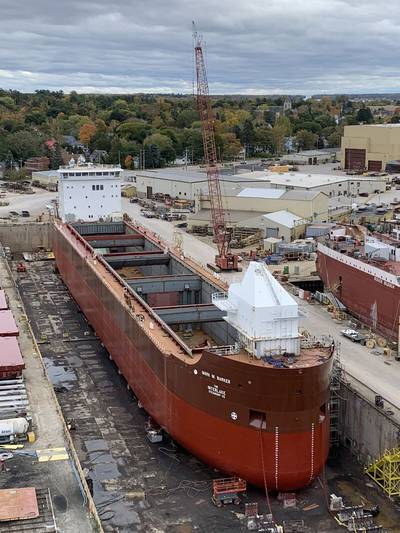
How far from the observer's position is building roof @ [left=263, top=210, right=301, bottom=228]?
55.9 m

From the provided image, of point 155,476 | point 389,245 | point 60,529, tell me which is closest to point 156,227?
point 389,245

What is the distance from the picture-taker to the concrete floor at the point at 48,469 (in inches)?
653

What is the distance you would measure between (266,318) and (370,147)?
90030 mm

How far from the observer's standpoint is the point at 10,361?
23953 mm

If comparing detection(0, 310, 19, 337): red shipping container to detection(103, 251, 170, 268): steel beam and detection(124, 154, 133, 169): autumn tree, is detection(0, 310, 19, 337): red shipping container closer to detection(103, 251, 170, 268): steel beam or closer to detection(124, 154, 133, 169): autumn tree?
detection(103, 251, 170, 268): steel beam

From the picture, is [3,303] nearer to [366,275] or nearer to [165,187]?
[366,275]

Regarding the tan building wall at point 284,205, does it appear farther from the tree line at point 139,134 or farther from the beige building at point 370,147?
the tree line at point 139,134

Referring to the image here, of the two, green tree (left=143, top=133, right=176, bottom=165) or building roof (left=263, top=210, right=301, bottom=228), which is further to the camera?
green tree (left=143, top=133, right=176, bottom=165)

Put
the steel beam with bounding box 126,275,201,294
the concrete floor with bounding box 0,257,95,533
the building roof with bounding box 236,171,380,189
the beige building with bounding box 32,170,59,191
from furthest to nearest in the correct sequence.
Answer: the beige building with bounding box 32,170,59,191 < the building roof with bounding box 236,171,380,189 < the steel beam with bounding box 126,275,201,294 < the concrete floor with bounding box 0,257,95,533

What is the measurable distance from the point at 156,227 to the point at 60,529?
46584 millimetres

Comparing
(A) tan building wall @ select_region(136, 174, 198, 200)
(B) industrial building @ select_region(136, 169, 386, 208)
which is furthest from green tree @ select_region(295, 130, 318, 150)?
(A) tan building wall @ select_region(136, 174, 198, 200)

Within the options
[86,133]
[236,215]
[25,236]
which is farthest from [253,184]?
[86,133]

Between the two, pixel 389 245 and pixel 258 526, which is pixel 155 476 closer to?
pixel 258 526

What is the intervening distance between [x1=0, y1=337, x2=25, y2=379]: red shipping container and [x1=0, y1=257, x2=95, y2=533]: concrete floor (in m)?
0.81
